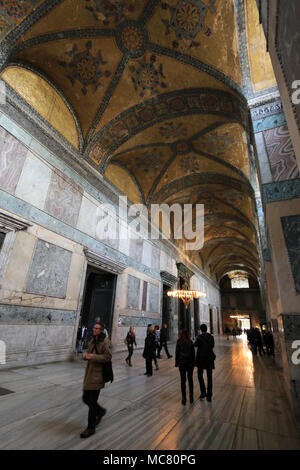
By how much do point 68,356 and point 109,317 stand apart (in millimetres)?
2117

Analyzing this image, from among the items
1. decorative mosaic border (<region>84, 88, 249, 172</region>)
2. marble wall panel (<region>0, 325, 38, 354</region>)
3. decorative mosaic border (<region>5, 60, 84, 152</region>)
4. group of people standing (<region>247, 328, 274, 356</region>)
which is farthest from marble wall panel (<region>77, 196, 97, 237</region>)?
group of people standing (<region>247, 328, 274, 356</region>)

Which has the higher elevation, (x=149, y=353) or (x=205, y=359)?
(x=205, y=359)

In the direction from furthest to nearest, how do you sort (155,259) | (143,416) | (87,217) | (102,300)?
(155,259) < (102,300) < (87,217) < (143,416)

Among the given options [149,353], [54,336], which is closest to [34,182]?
[54,336]

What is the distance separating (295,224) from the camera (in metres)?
3.60

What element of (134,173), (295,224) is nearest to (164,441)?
(295,224)

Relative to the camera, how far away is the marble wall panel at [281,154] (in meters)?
4.03

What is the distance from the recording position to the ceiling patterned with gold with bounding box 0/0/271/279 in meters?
5.41

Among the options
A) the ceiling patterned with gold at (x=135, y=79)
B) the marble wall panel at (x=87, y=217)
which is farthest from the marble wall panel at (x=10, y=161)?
the marble wall panel at (x=87, y=217)

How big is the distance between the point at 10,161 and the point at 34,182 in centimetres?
70

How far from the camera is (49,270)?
5.69 m

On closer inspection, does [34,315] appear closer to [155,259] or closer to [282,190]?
[282,190]

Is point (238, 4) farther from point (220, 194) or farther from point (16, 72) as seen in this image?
point (220, 194)

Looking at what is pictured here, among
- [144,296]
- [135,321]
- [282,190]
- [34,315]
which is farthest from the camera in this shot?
[144,296]
